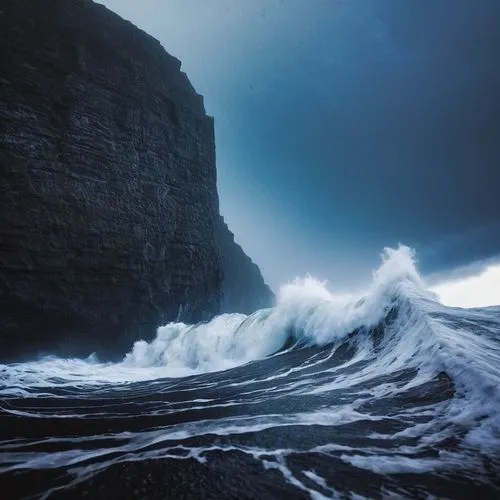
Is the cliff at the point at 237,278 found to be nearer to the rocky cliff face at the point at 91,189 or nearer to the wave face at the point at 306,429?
the rocky cliff face at the point at 91,189

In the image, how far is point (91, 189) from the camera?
1691 centimetres

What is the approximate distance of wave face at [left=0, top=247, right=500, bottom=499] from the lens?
2166 mm

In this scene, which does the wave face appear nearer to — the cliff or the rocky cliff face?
the rocky cliff face

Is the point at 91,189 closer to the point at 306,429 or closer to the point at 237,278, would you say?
the point at 306,429

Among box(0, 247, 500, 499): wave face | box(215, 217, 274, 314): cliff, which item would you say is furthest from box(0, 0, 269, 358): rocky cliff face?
box(215, 217, 274, 314): cliff

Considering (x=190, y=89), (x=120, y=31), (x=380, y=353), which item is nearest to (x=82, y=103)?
(x=120, y=31)

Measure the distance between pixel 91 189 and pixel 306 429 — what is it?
55.8ft

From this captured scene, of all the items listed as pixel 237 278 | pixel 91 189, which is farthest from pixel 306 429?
pixel 237 278

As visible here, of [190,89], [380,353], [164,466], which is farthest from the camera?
[190,89]

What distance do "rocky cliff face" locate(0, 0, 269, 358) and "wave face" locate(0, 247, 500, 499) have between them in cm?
935

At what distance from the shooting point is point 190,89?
25391 mm

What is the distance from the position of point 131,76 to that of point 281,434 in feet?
74.2

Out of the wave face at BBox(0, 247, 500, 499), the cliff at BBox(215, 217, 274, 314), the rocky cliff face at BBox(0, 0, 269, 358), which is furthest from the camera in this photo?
the cliff at BBox(215, 217, 274, 314)

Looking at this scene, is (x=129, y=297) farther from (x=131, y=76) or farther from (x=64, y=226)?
(x=131, y=76)
